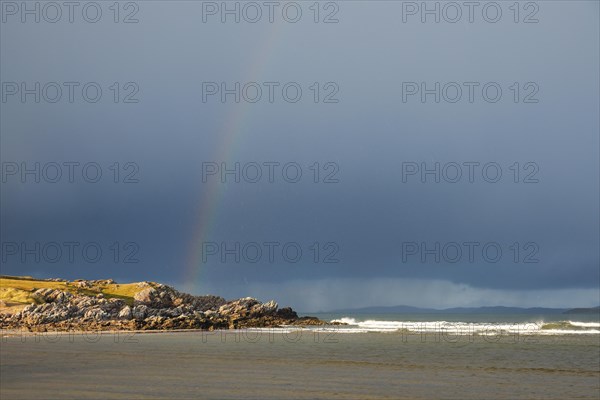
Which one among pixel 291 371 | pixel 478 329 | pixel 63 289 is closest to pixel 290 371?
pixel 291 371

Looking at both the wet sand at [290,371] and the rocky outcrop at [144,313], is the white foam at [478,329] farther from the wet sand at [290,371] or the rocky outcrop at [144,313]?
the wet sand at [290,371]

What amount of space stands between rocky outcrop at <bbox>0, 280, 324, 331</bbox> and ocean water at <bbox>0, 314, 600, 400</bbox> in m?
30.6

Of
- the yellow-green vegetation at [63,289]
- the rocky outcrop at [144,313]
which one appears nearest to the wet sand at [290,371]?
the rocky outcrop at [144,313]

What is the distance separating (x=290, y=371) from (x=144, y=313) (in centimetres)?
6351

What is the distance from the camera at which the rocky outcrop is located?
263 ft

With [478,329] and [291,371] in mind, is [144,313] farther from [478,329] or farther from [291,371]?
[291,371]

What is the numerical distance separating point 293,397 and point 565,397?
10.5m

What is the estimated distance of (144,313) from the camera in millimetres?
90625

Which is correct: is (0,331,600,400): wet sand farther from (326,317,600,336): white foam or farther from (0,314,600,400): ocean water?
(326,317,600,336): white foam

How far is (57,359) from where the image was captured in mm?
35750

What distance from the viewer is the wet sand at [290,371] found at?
2414cm

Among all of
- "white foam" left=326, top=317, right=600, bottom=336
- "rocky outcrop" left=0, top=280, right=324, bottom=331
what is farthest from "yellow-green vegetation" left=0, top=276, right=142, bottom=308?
"white foam" left=326, top=317, right=600, bottom=336

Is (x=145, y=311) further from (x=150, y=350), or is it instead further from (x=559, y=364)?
(x=559, y=364)

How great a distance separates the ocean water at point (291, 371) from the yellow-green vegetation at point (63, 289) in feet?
171
